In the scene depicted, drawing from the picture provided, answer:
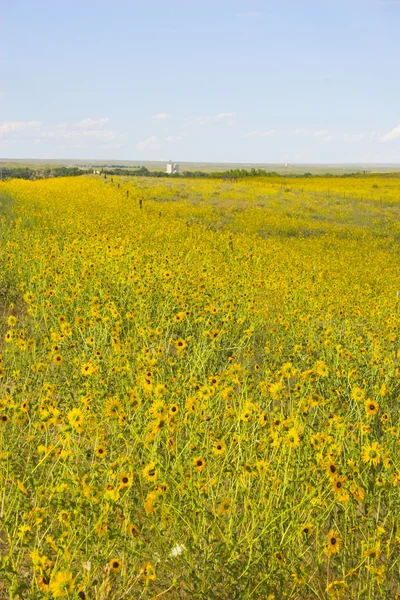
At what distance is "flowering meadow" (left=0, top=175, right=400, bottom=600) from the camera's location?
231 cm

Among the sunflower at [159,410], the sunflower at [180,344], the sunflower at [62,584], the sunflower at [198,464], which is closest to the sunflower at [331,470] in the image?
the sunflower at [198,464]

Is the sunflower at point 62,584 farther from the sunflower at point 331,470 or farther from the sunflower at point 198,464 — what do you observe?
the sunflower at point 331,470

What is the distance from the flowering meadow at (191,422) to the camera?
2309mm

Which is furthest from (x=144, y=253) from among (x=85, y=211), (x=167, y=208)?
(x=167, y=208)

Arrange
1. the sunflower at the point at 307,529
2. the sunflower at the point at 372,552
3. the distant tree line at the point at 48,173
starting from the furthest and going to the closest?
the distant tree line at the point at 48,173 → the sunflower at the point at 307,529 → the sunflower at the point at 372,552

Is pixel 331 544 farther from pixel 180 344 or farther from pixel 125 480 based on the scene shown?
pixel 180 344

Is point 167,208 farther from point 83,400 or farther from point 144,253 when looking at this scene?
point 83,400

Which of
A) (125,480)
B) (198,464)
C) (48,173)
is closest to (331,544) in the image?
(198,464)

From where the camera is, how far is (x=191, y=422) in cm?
318

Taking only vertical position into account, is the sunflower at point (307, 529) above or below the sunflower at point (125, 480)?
below

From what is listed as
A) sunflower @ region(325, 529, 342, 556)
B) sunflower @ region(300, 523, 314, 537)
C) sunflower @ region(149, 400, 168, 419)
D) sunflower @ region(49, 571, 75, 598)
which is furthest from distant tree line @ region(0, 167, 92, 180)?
sunflower @ region(49, 571, 75, 598)

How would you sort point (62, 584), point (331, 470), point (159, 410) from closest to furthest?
1. point (62, 584)
2. point (331, 470)
3. point (159, 410)

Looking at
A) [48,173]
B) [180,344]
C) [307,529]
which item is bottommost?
[307,529]

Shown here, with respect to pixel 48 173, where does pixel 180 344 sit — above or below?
below
